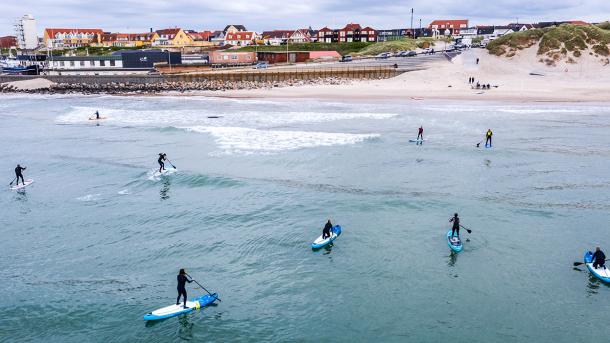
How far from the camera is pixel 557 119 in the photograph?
4966cm

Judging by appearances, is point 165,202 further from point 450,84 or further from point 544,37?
point 544,37

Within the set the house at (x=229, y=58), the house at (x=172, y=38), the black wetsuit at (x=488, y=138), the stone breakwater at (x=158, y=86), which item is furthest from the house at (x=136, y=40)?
the black wetsuit at (x=488, y=138)

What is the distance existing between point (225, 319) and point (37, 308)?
7062 millimetres

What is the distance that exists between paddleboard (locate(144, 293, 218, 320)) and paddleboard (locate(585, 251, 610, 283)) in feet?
48.4

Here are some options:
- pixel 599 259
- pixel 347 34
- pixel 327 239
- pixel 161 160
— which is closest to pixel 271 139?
pixel 161 160

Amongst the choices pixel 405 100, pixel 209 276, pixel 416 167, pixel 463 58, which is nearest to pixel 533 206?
pixel 416 167

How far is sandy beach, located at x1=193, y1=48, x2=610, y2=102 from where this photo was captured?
67.4m

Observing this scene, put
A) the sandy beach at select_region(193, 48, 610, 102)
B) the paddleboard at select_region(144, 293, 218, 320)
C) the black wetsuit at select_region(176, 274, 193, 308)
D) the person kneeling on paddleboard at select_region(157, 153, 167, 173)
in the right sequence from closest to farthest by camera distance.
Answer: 1. the paddleboard at select_region(144, 293, 218, 320)
2. the black wetsuit at select_region(176, 274, 193, 308)
3. the person kneeling on paddleboard at select_region(157, 153, 167, 173)
4. the sandy beach at select_region(193, 48, 610, 102)

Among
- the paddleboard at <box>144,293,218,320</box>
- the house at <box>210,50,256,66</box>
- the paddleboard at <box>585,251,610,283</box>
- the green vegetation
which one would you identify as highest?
the green vegetation

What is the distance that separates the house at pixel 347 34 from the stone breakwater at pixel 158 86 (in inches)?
4044

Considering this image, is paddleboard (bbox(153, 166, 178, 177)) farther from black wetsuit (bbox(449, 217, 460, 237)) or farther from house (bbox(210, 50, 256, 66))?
house (bbox(210, 50, 256, 66))


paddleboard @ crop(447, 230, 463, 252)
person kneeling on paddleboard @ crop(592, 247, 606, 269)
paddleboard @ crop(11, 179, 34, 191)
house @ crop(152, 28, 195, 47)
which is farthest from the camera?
house @ crop(152, 28, 195, 47)

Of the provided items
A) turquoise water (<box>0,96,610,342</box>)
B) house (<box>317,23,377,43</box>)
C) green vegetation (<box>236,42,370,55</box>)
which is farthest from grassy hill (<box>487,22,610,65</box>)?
house (<box>317,23,377,43</box>)

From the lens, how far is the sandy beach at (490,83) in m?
67.4
